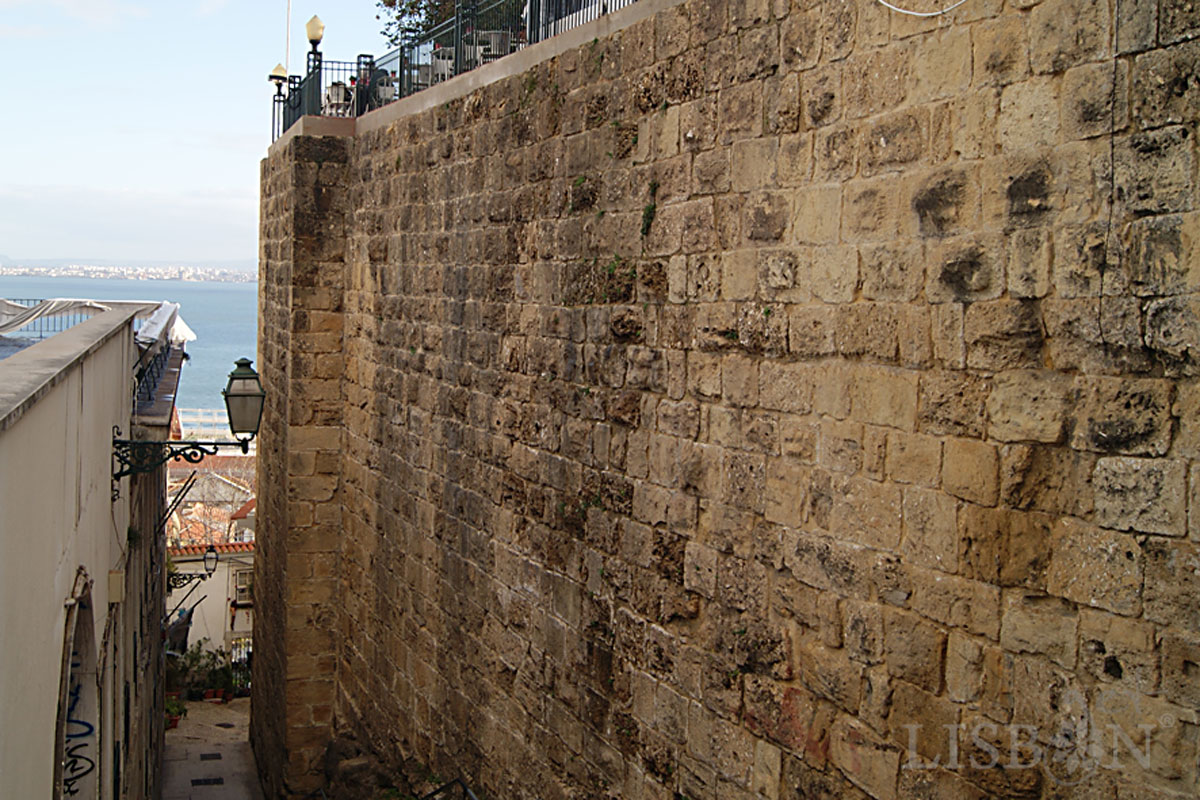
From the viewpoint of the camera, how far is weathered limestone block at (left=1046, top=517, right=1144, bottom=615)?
2.92 meters

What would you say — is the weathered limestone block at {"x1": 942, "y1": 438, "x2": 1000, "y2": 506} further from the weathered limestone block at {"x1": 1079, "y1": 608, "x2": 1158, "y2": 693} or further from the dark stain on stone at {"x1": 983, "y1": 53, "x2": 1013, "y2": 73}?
the dark stain on stone at {"x1": 983, "y1": 53, "x2": 1013, "y2": 73}

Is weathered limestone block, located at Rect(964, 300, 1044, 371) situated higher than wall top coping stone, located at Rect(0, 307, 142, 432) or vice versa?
weathered limestone block, located at Rect(964, 300, 1044, 371)

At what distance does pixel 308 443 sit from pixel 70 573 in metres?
4.67

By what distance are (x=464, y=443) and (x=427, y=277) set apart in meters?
1.30

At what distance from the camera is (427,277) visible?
782cm

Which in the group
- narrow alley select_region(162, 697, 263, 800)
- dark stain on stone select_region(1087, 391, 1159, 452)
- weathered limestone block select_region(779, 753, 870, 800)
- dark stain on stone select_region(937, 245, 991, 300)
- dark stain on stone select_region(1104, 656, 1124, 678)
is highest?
dark stain on stone select_region(937, 245, 991, 300)

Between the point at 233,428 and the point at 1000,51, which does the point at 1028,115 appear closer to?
the point at 1000,51

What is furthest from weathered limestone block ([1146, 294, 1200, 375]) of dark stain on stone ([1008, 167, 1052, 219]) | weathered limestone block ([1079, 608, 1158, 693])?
weathered limestone block ([1079, 608, 1158, 693])

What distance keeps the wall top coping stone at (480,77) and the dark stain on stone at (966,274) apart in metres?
1.96

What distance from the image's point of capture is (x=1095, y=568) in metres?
3.01

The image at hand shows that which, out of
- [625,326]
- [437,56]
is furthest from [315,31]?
Answer: [625,326]

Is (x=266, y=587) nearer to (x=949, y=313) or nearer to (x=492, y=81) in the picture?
(x=492, y=81)

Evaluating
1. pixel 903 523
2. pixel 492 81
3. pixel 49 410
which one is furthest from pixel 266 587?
pixel 903 523

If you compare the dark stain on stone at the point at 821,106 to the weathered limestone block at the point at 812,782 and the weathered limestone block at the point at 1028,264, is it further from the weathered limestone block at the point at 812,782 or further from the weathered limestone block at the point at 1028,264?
the weathered limestone block at the point at 812,782
